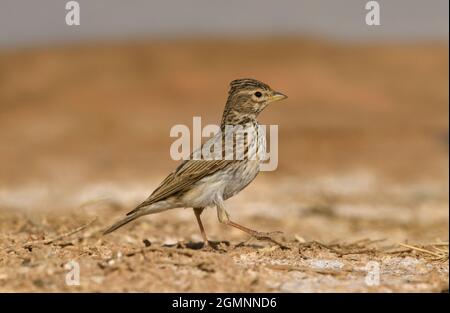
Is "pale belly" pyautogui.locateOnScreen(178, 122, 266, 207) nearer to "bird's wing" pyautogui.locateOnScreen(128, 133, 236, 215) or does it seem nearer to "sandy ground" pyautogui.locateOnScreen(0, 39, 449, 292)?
"bird's wing" pyautogui.locateOnScreen(128, 133, 236, 215)

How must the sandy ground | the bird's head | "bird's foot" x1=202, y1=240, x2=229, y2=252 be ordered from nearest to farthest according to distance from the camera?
the sandy ground → "bird's foot" x1=202, y1=240, x2=229, y2=252 → the bird's head

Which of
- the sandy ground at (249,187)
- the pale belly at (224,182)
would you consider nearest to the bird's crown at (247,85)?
the pale belly at (224,182)

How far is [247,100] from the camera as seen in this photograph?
26.5ft

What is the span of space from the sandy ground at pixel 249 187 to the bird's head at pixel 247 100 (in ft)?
3.72

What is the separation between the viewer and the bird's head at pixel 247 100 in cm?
807

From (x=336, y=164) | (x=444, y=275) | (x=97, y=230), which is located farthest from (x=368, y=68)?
(x=444, y=275)

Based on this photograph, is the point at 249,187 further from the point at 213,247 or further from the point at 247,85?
the point at 213,247

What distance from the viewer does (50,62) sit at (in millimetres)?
29438

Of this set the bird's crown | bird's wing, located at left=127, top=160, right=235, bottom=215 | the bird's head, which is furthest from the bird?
the bird's crown

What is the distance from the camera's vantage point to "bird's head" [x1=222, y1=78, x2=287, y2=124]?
8070 mm

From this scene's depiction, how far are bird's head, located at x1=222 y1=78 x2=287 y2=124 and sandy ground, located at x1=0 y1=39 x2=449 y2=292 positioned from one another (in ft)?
3.72

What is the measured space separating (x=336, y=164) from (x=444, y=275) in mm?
10642

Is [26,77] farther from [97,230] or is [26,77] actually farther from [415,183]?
[97,230]

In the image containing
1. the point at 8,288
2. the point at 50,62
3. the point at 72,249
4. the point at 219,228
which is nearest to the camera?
the point at 8,288
